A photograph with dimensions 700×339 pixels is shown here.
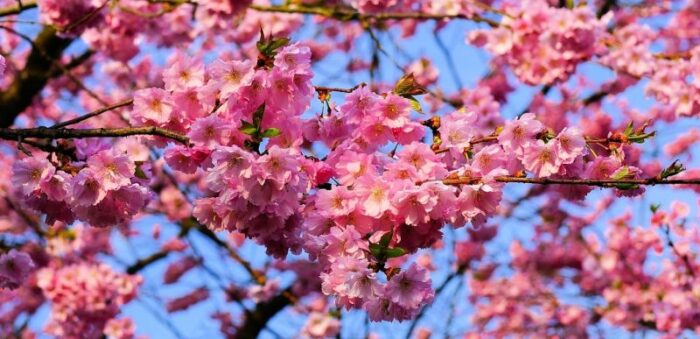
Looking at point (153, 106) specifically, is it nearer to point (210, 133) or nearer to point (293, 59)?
point (210, 133)

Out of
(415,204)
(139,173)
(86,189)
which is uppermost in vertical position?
(139,173)

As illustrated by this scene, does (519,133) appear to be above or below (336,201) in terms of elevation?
above

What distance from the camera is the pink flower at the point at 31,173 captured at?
217cm

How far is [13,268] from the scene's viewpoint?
118 inches

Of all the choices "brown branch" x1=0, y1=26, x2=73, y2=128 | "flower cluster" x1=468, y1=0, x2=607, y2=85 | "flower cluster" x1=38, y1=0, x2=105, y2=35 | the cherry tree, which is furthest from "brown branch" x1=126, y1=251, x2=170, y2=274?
"flower cluster" x1=468, y1=0, x2=607, y2=85

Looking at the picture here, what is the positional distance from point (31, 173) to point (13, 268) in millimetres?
939

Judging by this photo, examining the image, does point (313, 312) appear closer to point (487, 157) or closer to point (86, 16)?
point (86, 16)

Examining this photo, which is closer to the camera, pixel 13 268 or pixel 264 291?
pixel 13 268

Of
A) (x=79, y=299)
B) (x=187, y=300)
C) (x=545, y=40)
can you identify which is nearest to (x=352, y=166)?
(x=545, y=40)

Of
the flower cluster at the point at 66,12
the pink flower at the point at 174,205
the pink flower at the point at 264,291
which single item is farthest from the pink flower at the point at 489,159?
the pink flower at the point at 174,205

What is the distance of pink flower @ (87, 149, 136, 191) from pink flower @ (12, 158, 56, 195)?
0.15 m

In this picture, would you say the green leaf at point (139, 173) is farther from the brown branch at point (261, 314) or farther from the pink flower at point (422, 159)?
the brown branch at point (261, 314)

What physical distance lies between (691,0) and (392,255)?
6713mm

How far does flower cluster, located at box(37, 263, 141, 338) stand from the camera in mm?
5066
